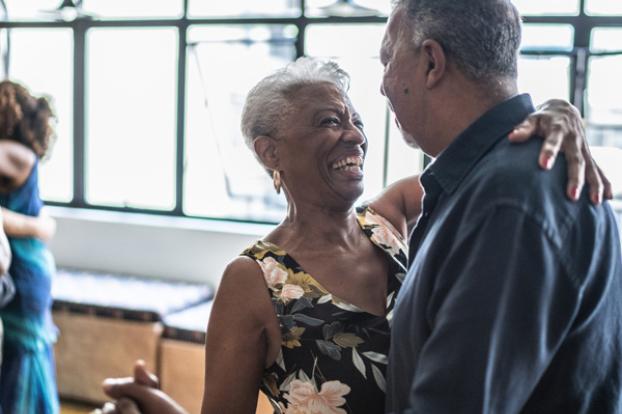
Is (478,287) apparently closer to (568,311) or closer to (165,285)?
(568,311)

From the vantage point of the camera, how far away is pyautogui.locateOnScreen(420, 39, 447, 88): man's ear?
1119 mm

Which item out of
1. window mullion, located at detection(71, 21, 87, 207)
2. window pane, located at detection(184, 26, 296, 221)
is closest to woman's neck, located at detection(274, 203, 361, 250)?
window pane, located at detection(184, 26, 296, 221)

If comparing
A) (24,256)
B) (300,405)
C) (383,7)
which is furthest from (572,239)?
(383,7)

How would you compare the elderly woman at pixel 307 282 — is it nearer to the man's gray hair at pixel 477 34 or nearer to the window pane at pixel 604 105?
the man's gray hair at pixel 477 34

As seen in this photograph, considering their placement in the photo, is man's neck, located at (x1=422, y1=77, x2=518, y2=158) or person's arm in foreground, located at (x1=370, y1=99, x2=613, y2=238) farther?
man's neck, located at (x1=422, y1=77, x2=518, y2=158)

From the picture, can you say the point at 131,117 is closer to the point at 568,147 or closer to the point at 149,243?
the point at 149,243

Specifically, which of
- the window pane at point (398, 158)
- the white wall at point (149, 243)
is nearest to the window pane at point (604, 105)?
the window pane at point (398, 158)

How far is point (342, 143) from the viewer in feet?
5.48

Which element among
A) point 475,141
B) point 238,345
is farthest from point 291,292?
point 475,141

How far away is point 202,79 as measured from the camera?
17.1 ft

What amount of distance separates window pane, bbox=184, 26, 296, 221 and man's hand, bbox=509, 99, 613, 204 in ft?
13.0

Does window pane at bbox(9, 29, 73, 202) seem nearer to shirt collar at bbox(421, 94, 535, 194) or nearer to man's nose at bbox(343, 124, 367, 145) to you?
man's nose at bbox(343, 124, 367, 145)

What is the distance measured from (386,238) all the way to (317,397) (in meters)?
0.42

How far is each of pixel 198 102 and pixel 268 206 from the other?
905 millimetres
